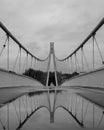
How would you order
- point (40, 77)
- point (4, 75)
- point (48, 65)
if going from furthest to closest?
point (48, 65), point (40, 77), point (4, 75)

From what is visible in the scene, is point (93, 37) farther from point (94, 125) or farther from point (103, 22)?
point (94, 125)

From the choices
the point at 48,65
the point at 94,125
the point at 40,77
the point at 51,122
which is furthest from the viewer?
the point at 48,65

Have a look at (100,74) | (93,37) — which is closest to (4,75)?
(100,74)

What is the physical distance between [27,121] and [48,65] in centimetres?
A: 5595

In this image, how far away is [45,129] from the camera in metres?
3.56

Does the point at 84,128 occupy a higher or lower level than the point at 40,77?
lower

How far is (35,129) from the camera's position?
3549 mm

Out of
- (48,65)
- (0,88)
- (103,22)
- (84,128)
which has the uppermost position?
(48,65)

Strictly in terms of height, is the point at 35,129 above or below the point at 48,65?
below

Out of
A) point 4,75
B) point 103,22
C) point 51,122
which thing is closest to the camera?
point 51,122

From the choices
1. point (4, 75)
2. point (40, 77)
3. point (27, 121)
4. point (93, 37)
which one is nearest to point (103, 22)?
point (93, 37)

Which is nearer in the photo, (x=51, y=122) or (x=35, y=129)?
(x=35, y=129)

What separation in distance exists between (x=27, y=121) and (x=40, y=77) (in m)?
50.8

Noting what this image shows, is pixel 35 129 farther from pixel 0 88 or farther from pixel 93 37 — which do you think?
pixel 93 37
